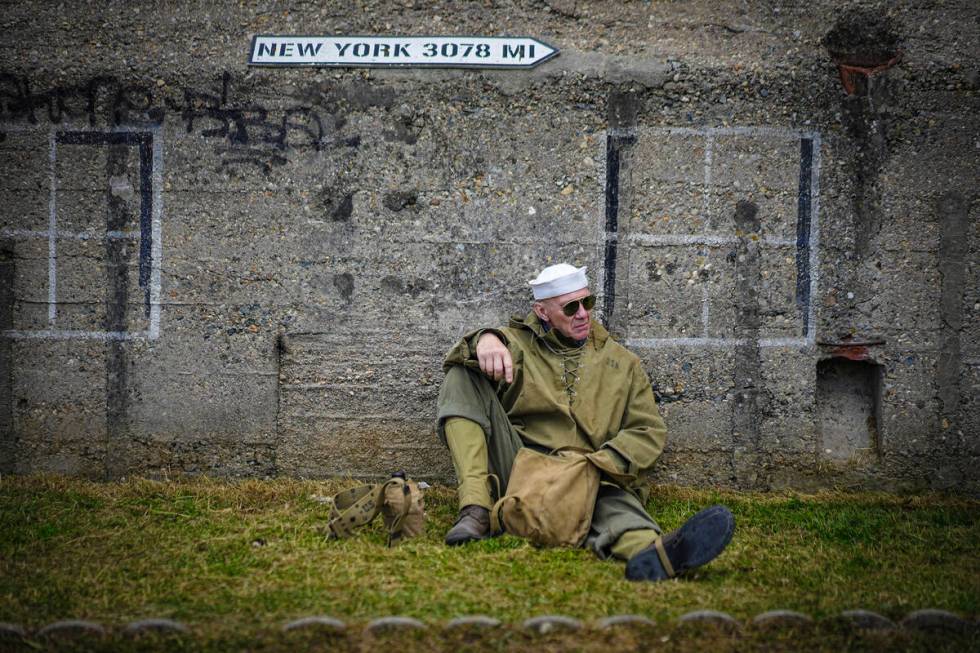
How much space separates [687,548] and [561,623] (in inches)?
31.3

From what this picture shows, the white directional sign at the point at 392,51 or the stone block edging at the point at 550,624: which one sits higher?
the white directional sign at the point at 392,51

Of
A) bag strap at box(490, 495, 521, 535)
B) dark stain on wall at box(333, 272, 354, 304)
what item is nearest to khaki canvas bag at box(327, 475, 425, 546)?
bag strap at box(490, 495, 521, 535)

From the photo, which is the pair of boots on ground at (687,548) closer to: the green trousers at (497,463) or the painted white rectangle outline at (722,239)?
the green trousers at (497,463)

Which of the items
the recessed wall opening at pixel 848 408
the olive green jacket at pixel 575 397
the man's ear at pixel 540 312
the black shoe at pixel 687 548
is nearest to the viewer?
the black shoe at pixel 687 548

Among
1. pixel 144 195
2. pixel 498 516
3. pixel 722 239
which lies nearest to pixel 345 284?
pixel 144 195

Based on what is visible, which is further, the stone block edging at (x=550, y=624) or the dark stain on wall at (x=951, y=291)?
the dark stain on wall at (x=951, y=291)

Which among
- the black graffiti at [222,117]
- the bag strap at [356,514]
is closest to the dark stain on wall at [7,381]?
the black graffiti at [222,117]

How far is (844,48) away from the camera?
16.2ft

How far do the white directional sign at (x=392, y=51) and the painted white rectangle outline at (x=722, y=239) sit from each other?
769mm

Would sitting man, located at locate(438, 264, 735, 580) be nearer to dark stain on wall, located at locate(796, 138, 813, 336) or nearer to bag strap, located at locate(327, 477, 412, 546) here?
bag strap, located at locate(327, 477, 412, 546)

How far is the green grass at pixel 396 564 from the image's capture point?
9.95 feet

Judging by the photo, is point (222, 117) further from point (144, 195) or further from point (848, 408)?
point (848, 408)

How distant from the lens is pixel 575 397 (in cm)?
441

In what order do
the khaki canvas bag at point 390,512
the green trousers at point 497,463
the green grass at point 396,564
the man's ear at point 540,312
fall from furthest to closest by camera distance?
the man's ear at point 540,312, the khaki canvas bag at point 390,512, the green trousers at point 497,463, the green grass at point 396,564
